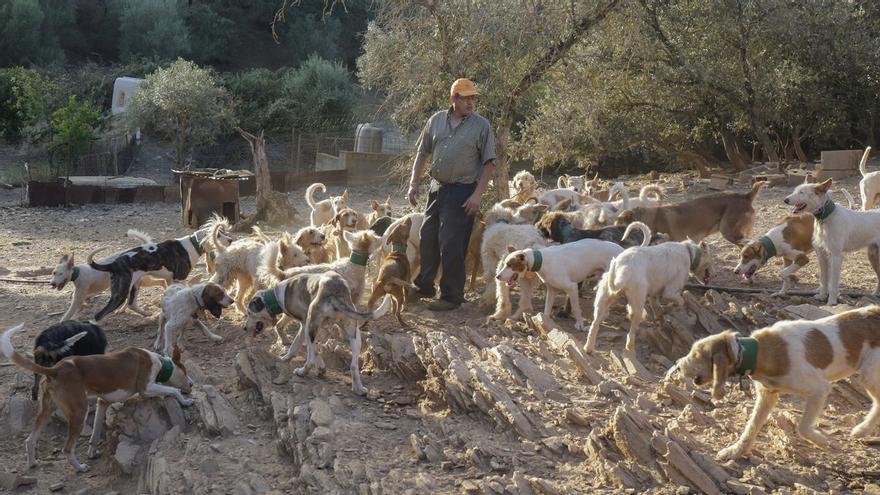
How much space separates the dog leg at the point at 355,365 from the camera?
25.9 feet

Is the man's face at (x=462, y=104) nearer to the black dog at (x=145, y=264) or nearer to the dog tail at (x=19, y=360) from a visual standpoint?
the black dog at (x=145, y=264)

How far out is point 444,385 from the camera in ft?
24.6

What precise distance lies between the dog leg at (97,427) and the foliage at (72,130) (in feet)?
60.7

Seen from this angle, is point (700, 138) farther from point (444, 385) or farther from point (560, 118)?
point (444, 385)

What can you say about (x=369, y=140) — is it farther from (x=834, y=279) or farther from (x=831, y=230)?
(x=834, y=279)

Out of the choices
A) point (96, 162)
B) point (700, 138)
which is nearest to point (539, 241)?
point (700, 138)

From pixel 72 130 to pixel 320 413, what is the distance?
20.4m

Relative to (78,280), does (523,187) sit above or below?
above

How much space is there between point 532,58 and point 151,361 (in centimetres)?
734

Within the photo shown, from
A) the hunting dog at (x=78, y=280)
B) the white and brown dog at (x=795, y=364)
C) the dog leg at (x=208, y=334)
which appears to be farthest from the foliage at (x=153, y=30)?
the white and brown dog at (x=795, y=364)

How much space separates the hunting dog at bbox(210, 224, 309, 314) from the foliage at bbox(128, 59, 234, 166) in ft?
60.9

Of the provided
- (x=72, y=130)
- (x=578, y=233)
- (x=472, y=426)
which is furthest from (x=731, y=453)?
(x=72, y=130)

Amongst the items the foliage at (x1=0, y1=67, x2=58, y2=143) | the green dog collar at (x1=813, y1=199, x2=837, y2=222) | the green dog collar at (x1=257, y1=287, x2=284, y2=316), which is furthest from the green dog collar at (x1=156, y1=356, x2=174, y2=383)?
the foliage at (x1=0, y1=67, x2=58, y2=143)

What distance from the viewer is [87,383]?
746 centimetres
